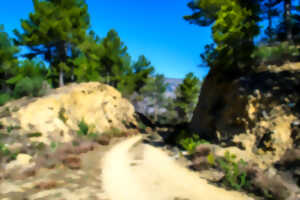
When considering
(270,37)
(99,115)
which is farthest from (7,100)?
(270,37)

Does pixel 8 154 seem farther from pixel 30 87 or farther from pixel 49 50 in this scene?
pixel 49 50

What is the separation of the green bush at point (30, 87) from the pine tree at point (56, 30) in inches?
155

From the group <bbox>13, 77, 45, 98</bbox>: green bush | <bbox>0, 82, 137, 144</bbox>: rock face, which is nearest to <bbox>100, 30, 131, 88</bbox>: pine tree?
<bbox>0, 82, 137, 144</bbox>: rock face

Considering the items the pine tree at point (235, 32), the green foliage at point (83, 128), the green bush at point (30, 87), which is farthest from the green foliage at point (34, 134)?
the pine tree at point (235, 32)

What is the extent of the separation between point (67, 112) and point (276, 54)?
59.1ft

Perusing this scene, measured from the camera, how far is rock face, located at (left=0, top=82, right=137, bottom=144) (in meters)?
A: 14.2

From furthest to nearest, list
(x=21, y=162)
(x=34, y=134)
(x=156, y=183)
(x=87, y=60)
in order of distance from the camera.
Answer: (x=87, y=60) < (x=34, y=134) < (x=21, y=162) < (x=156, y=183)

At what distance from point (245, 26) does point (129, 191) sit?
11.9 metres

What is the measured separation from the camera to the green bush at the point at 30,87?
17.6 m

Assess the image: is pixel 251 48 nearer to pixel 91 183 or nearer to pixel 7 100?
pixel 91 183

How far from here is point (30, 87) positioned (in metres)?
17.5

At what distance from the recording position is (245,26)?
11.8 m

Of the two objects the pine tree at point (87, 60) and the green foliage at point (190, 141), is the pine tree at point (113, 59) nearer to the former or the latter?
the pine tree at point (87, 60)

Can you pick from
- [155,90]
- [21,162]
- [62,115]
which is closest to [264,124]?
[21,162]
